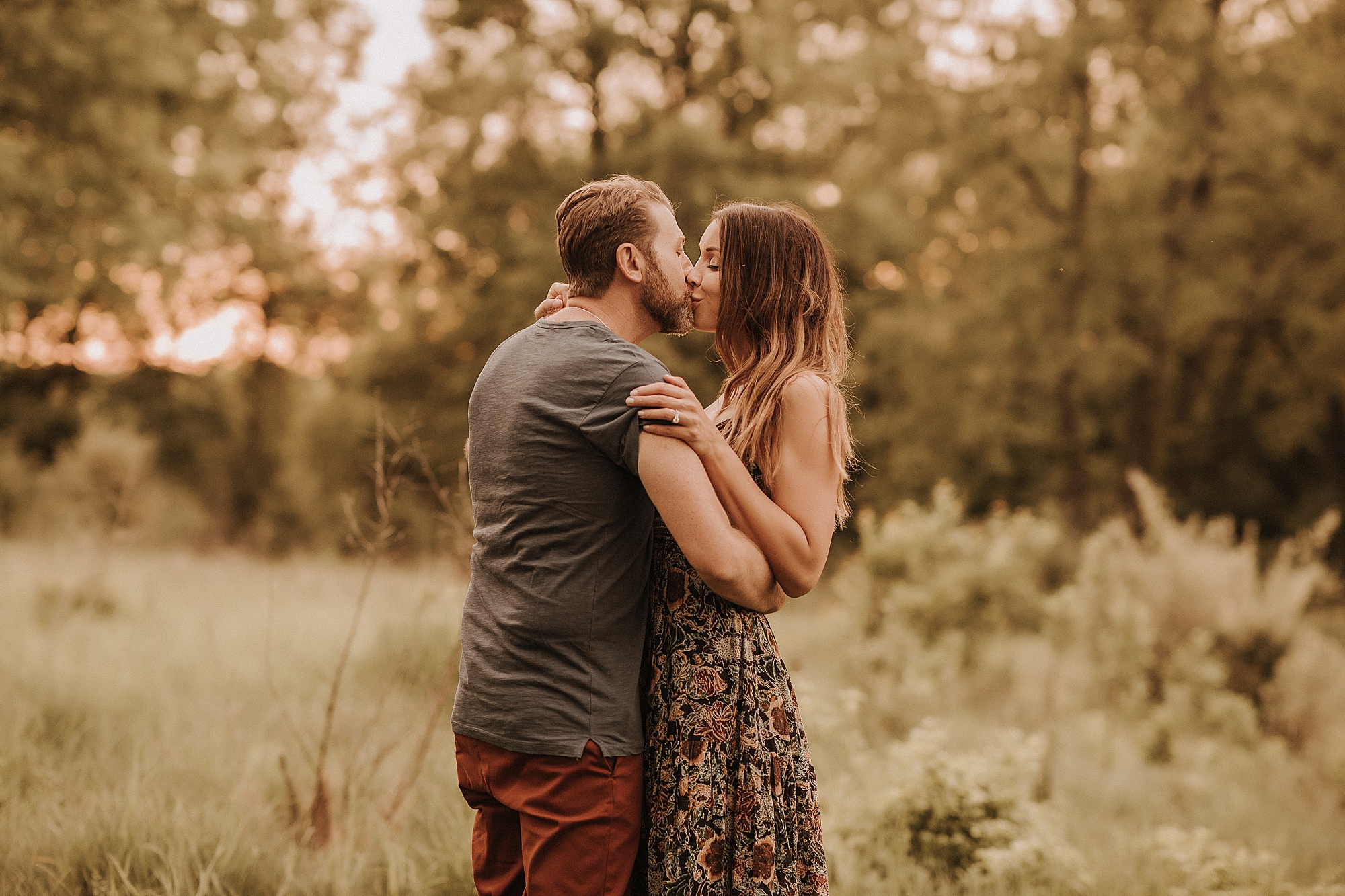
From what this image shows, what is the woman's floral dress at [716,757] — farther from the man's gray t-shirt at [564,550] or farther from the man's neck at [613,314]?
the man's neck at [613,314]

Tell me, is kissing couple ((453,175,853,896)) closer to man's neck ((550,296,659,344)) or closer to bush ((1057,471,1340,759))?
man's neck ((550,296,659,344))

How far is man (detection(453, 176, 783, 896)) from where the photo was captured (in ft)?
6.10

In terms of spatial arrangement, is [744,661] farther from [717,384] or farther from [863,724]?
[717,384]

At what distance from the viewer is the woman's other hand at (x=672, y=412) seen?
1.82 m

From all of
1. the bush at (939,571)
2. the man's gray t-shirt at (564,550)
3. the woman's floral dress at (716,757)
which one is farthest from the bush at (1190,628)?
the man's gray t-shirt at (564,550)

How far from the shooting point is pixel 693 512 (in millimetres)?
1834

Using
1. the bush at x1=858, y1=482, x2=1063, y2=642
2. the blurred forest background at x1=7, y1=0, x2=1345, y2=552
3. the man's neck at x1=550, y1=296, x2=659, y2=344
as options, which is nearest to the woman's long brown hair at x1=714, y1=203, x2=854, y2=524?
the man's neck at x1=550, y1=296, x2=659, y2=344

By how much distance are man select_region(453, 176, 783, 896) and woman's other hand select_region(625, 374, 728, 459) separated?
25mm

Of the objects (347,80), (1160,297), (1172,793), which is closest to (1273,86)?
(1160,297)

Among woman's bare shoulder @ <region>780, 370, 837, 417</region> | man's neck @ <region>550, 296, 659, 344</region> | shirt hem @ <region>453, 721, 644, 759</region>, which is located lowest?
shirt hem @ <region>453, 721, 644, 759</region>

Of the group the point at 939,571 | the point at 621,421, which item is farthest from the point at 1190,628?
the point at 621,421

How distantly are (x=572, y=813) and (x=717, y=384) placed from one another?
12857mm

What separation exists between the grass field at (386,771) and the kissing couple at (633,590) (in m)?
1.47

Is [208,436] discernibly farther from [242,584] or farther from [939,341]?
[939,341]
